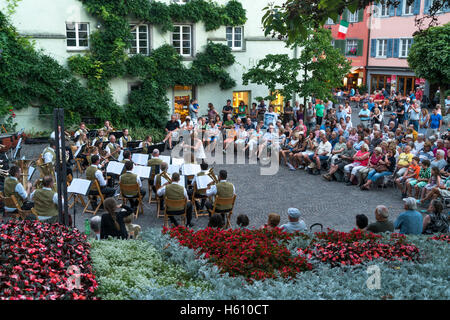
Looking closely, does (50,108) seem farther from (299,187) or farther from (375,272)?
(375,272)

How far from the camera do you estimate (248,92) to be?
2834 cm

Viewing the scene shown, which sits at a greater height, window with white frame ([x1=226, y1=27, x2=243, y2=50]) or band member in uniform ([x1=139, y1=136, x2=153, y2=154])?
window with white frame ([x1=226, y1=27, x2=243, y2=50])

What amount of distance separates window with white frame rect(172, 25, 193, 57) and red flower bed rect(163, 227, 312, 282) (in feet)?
62.8

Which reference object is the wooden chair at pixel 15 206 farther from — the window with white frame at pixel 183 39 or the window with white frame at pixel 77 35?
the window with white frame at pixel 183 39

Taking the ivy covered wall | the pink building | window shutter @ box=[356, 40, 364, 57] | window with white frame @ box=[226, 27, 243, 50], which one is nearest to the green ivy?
the ivy covered wall

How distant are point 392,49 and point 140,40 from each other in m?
26.2

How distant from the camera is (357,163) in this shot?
52.4 feet

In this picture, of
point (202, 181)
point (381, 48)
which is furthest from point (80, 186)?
point (381, 48)

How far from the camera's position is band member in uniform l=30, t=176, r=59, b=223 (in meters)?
10.2

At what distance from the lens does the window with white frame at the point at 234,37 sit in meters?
27.3

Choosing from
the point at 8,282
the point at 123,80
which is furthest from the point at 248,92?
the point at 8,282

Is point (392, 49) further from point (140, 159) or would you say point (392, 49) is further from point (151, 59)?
point (140, 159)

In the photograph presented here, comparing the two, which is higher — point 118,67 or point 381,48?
point 381,48

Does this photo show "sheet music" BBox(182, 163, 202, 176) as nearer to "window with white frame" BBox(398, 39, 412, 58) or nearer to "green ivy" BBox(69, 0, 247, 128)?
"green ivy" BBox(69, 0, 247, 128)
